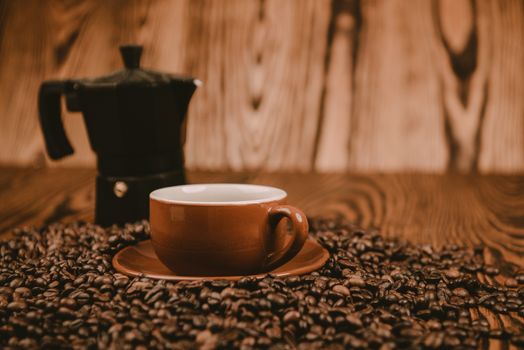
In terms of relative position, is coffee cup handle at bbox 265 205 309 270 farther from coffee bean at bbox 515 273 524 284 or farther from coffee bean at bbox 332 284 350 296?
coffee bean at bbox 515 273 524 284

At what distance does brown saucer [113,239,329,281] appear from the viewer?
691mm

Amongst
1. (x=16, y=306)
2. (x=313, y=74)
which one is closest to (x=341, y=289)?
(x=16, y=306)

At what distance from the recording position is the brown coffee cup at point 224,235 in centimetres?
68

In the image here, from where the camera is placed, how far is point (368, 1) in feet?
5.77

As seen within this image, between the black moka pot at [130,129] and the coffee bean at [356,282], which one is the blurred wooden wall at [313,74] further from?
the coffee bean at [356,282]

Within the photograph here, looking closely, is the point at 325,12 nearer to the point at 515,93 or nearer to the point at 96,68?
the point at 515,93

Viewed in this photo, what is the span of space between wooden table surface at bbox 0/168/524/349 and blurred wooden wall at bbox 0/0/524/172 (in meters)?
0.11

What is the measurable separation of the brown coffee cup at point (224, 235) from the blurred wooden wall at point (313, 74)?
3.47 ft

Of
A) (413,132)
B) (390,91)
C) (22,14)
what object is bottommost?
(413,132)

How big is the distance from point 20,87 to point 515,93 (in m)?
1.58

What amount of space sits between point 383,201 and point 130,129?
64cm

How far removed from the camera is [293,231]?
704mm

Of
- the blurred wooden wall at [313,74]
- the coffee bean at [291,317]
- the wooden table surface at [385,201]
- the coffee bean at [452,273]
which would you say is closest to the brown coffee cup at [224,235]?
the coffee bean at [291,317]

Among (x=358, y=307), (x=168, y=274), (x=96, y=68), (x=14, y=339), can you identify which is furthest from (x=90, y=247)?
(x=96, y=68)
